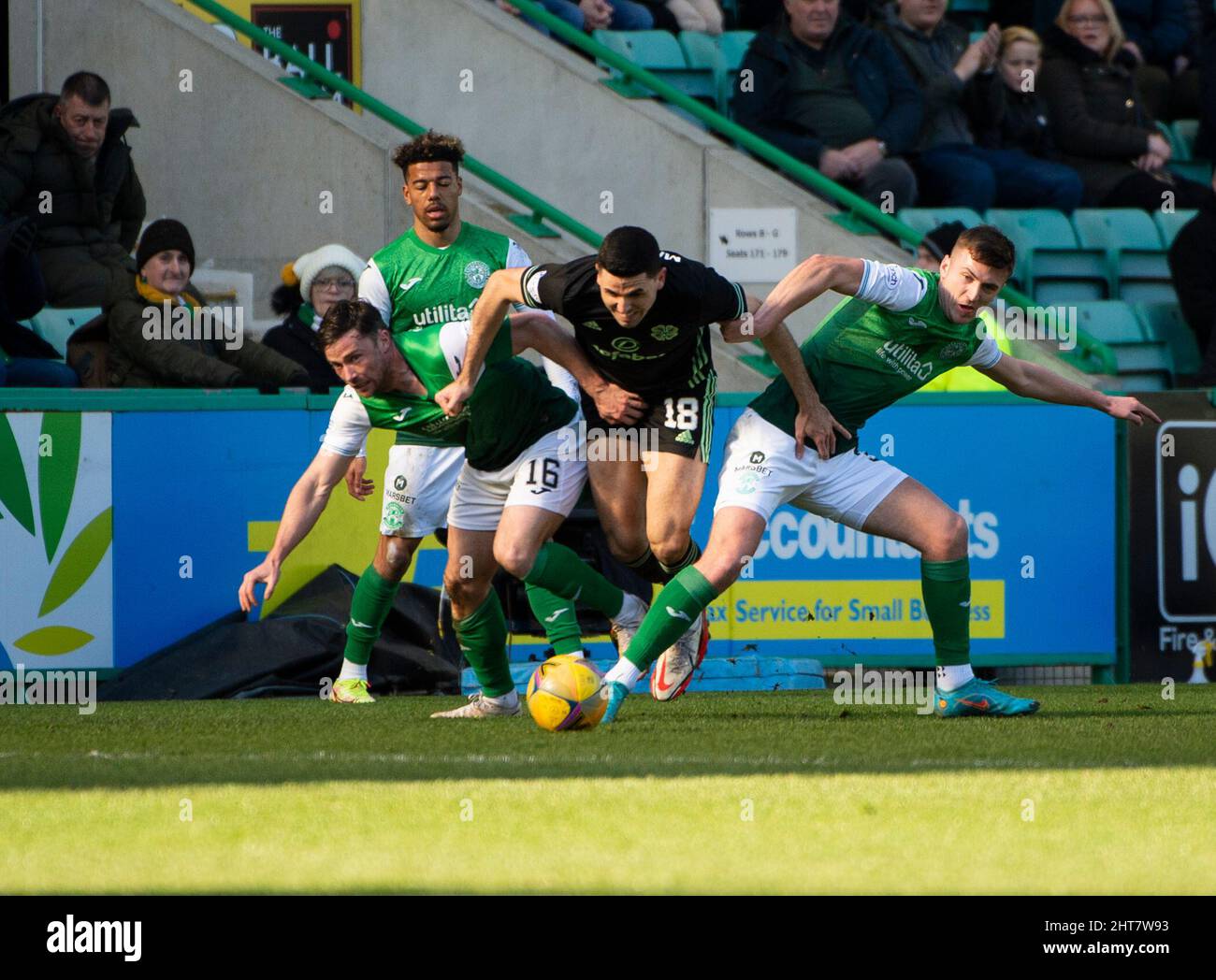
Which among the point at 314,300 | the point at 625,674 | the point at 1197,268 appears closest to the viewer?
the point at 625,674

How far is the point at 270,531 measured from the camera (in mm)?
10109

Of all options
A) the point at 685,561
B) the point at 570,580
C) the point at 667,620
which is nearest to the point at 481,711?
the point at 570,580

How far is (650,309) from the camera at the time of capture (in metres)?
6.93

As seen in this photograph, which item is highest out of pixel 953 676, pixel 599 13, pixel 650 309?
pixel 599 13

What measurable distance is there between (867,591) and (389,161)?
4551 mm

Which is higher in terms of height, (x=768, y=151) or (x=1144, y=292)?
(x=768, y=151)

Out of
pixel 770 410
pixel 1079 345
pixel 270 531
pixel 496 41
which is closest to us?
pixel 770 410

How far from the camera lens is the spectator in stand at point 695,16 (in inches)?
581

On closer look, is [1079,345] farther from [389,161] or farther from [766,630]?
[389,161]
